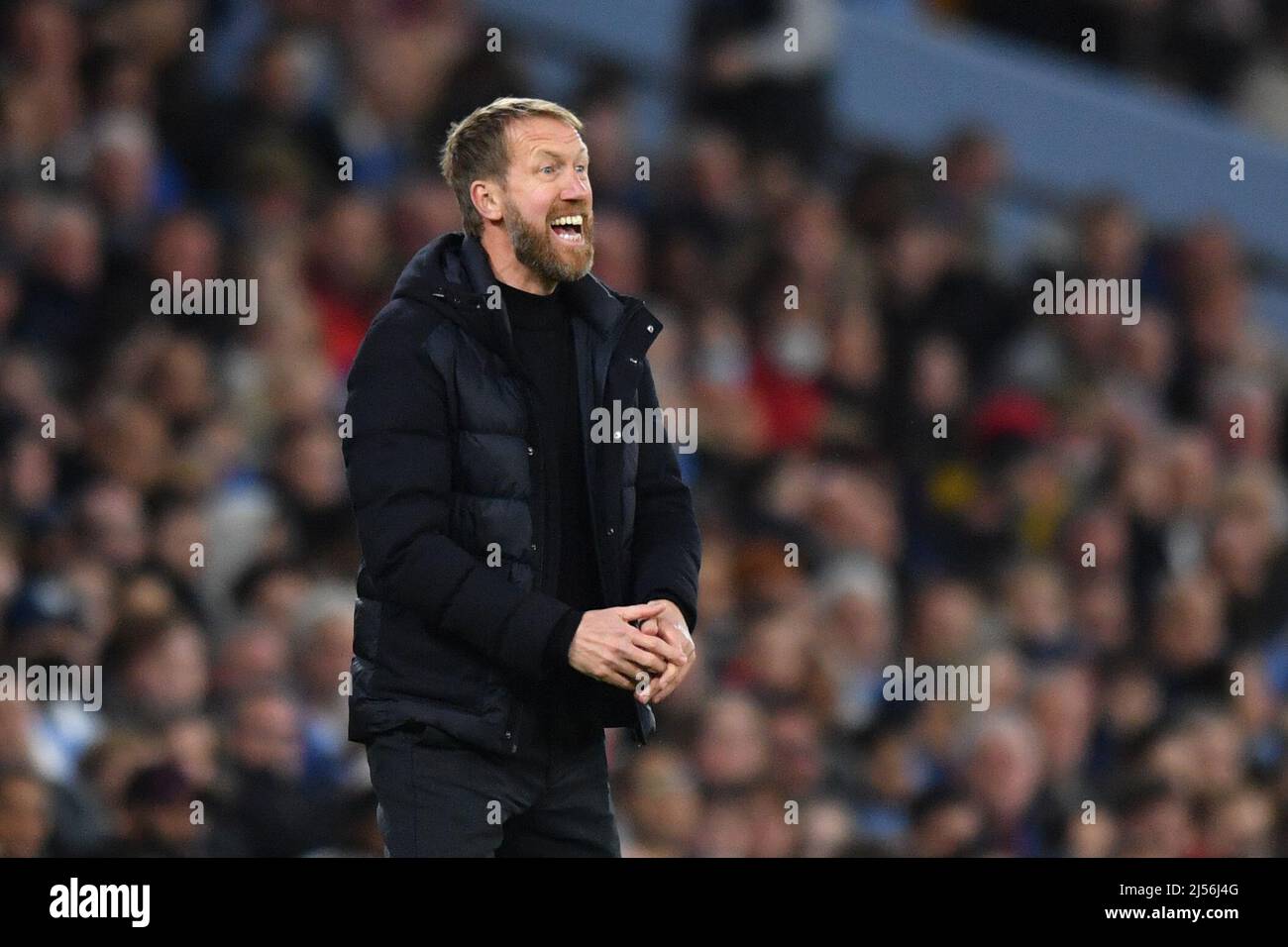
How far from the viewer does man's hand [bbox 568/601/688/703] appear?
12.9ft

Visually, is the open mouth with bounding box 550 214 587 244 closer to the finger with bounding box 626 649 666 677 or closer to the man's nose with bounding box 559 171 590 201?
the man's nose with bounding box 559 171 590 201

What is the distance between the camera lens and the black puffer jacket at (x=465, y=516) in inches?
156

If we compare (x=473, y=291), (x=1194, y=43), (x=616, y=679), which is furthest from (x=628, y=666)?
(x=1194, y=43)

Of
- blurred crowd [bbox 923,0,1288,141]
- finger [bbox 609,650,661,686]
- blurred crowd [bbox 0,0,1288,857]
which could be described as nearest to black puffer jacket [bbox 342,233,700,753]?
finger [bbox 609,650,661,686]

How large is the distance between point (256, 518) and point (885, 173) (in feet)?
10.8

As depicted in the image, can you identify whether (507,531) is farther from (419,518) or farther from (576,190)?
(576,190)

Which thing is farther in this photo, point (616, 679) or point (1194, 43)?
point (1194, 43)

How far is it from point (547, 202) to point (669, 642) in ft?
2.41

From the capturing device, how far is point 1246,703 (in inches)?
322

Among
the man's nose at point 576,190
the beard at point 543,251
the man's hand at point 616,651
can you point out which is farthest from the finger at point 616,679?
Answer: the man's nose at point 576,190

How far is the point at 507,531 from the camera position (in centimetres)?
406
